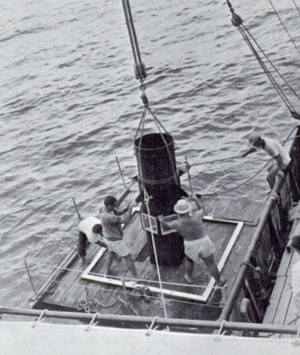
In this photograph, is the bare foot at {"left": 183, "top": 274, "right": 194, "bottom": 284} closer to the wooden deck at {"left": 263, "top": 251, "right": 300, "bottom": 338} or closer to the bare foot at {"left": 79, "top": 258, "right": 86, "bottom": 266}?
the wooden deck at {"left": 263, "top": 251, "right": 300, "bottom": 338}

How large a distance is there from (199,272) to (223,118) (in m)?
11.6

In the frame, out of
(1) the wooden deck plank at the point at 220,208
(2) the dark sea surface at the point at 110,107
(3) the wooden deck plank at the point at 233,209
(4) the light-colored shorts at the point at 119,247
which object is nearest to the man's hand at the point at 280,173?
(3) the wooden deck plank at the point at 233,209

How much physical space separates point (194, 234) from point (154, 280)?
1697 mm

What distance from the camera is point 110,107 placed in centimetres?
2423

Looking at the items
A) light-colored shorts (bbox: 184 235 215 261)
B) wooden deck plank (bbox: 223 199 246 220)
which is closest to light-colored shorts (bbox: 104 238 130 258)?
light-colored shorts (bbox: 184 235 215 261)

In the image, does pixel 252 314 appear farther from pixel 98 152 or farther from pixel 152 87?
pixel 152 87

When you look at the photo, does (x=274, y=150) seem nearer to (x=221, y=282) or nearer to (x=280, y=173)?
(x=280, y=173)

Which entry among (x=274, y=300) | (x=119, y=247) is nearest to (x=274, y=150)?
(x=274, y=300)

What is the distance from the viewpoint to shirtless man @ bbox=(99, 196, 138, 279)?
10.0 meters

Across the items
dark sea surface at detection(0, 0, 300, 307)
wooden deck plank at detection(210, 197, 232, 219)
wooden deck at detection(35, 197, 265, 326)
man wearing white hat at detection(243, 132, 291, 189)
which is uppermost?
man wearing white hat at detection(243, 132, 291, 189)

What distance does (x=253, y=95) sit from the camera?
22312 mm

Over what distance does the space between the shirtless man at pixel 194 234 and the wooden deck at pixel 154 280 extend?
1.86ft

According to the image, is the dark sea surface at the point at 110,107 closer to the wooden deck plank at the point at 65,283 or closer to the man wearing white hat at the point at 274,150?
the wooden deck plank at the point at 65,283

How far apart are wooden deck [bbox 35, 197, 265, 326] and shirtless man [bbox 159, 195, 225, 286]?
0.57 m
